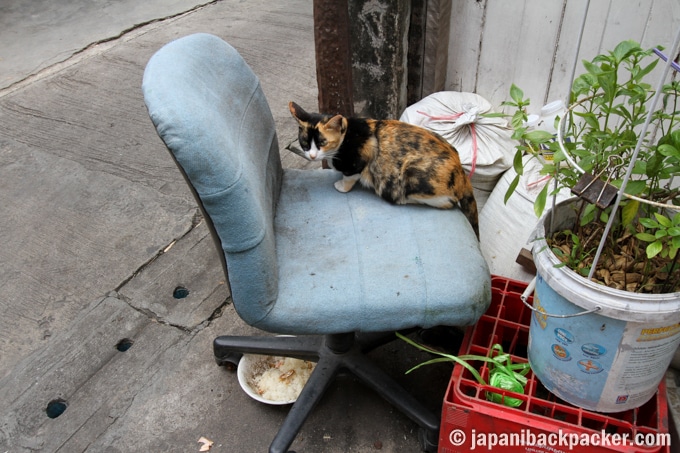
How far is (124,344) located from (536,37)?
2055mm

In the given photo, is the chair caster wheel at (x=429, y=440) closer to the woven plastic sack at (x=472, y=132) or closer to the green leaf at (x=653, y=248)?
the green leaf at (x=653, y=248)

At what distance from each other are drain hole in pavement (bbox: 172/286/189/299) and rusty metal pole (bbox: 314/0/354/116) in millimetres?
943

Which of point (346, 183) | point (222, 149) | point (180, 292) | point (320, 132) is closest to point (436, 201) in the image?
point (346, 183)

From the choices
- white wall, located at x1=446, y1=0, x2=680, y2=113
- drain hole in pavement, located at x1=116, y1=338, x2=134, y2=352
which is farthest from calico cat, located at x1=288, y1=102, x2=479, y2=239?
drain hole in pavement, located at x1=116, y1=338, x2=134, y2=352

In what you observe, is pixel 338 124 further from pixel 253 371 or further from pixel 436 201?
pixel 253 371

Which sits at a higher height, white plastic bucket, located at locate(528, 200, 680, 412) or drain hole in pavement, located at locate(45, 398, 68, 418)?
white plastic bucket, located at locate(528, 200, 680, 412)

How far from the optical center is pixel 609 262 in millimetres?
1397

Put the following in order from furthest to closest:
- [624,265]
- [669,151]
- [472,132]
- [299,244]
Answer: [472,132] < [299,244] < [624,265] < [669,151]

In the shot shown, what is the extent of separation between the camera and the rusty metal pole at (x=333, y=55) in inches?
71.1

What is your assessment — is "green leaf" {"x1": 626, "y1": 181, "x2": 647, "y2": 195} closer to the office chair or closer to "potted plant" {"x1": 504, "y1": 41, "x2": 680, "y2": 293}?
"potted plant" {"x1": 504, "y1": 41, "x2": 680, "y2": 293}

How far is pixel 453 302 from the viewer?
1454 millimetres

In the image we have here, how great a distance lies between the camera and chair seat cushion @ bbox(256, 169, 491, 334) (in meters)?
1.44

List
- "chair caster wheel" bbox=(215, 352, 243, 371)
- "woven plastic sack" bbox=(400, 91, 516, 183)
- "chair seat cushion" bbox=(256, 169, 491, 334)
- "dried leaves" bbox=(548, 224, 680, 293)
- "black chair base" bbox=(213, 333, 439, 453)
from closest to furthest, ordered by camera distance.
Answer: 1. "dried leaves" bbox=(548, 224, 680, 293)
2. "chair seat cushion" bbox=(256, 169, 491, 334)
3. "black chair base" bbox=(213, 333, 439, 453)
4. "chair caster wheel" bbox=(215, 352, 243, 371)
5. "woven plastic sack" bbox=(400, 91, 516, 183)

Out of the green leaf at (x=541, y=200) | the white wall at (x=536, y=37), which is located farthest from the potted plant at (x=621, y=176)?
the white wall at (x=536, y=37)
